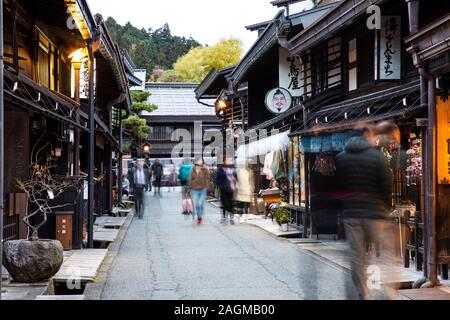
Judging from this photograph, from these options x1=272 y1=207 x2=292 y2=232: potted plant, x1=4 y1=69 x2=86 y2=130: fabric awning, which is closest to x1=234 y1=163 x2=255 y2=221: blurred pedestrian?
x1=272 y1=207 x2=292 y2=232: potted plant

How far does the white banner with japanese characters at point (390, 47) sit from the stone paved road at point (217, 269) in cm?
467

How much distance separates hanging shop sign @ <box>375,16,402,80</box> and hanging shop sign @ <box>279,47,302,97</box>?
8.28 m

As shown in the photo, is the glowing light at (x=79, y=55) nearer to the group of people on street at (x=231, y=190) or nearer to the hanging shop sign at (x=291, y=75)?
the group of people on street at (x=231, y=190)

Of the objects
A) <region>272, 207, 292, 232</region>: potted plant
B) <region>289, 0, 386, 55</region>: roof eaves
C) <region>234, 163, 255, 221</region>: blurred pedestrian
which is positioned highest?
<region>289, 0, 386, 55</region>: roof eaves

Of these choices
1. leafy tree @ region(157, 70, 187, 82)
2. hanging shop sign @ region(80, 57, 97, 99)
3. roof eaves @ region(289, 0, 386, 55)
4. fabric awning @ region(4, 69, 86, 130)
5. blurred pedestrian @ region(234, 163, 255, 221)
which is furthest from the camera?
leafy tree @ region(157, 70, 187, 82)

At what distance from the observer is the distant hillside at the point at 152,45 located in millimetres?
48834

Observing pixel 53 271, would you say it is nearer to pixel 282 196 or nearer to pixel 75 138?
pixel 75 138

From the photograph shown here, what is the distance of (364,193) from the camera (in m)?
7.68

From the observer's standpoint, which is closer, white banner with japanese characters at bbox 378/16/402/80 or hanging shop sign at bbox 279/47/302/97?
white banner with japanese characters at bbox 378/16/402/80

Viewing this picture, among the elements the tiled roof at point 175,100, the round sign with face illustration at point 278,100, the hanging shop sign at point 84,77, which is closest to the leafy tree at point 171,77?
the tiled roof at point 175,100

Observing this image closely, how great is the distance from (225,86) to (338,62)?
76.8 ft

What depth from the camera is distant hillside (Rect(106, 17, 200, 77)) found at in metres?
48.8

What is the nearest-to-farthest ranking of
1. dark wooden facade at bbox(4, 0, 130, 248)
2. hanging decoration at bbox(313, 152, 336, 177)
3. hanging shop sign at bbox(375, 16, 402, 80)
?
dark wooden facade at bbox(4, 0, 130, 248)
hanging shop sign at bbox(375, 16, 402, 80)
hanging decoration at bbox(313, 152, 336, 177)

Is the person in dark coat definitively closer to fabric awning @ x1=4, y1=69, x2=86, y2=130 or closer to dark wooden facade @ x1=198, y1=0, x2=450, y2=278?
dark wooden facade @ x1=198, y1=0, x2=450, y2=278
